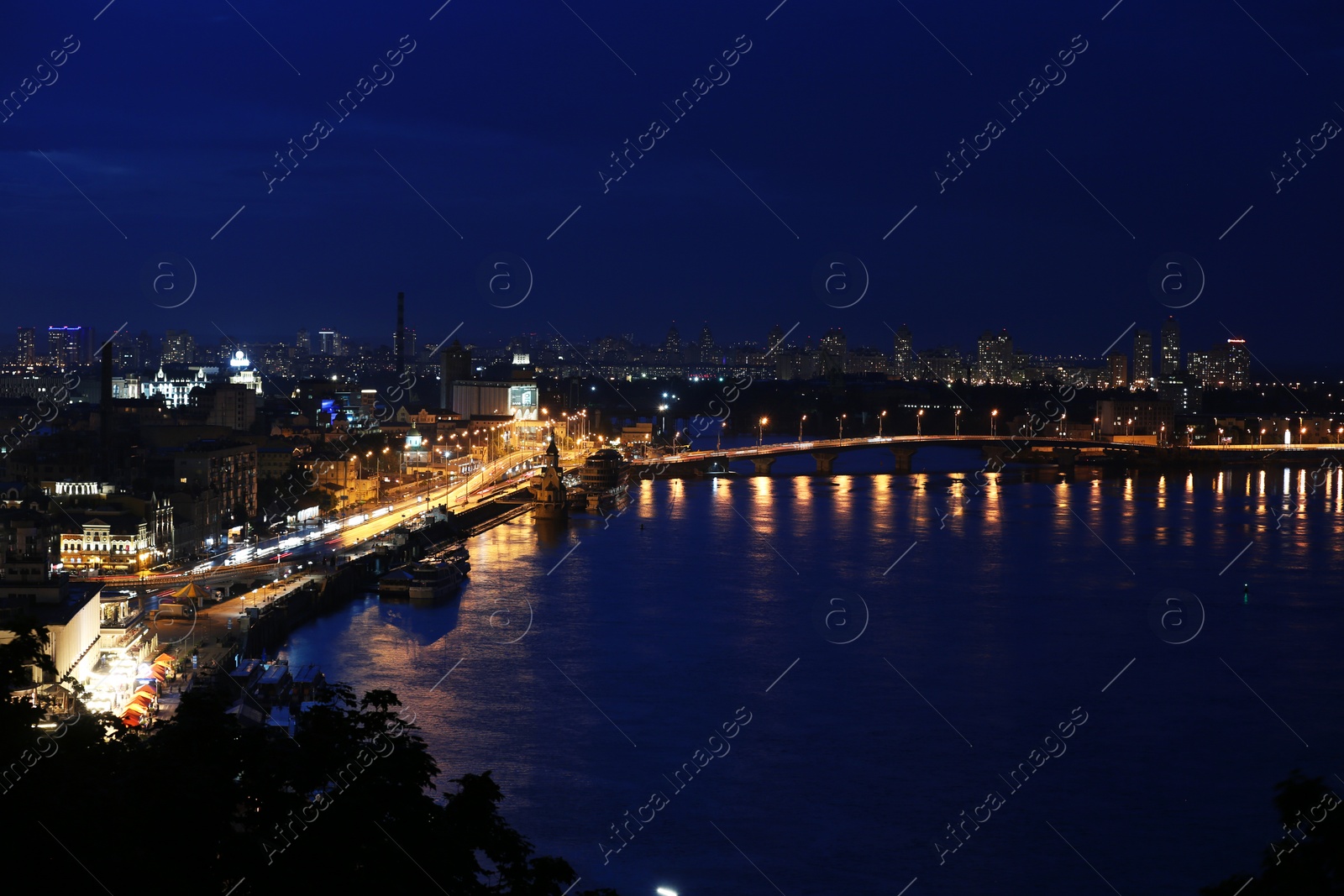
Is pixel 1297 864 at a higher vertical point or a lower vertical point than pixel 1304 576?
higher

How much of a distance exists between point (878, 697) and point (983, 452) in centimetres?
1808

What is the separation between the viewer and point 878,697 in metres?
6.60

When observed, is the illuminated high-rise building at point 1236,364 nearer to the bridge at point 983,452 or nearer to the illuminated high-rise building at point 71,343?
the bridge at point 983,452

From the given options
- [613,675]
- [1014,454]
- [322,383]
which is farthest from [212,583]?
[322,383]

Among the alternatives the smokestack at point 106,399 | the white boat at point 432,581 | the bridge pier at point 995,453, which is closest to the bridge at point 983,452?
→ the bridge pier at point 995,453

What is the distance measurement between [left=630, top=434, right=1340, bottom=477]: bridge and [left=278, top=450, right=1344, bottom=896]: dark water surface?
8155 mm

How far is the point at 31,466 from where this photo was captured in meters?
→ 13.0

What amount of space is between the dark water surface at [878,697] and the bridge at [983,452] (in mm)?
8155

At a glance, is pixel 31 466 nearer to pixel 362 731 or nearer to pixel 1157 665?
pixel 1157 665

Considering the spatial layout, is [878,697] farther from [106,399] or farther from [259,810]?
[106,399]

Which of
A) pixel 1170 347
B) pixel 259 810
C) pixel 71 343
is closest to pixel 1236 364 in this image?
pixel 1170 347

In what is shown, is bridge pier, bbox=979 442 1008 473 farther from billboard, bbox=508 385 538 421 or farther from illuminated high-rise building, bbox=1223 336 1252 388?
illuminated high-rise building, bbox=1223 336 1252 388

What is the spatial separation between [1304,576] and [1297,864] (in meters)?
9.85

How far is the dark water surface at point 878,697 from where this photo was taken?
475 cm
